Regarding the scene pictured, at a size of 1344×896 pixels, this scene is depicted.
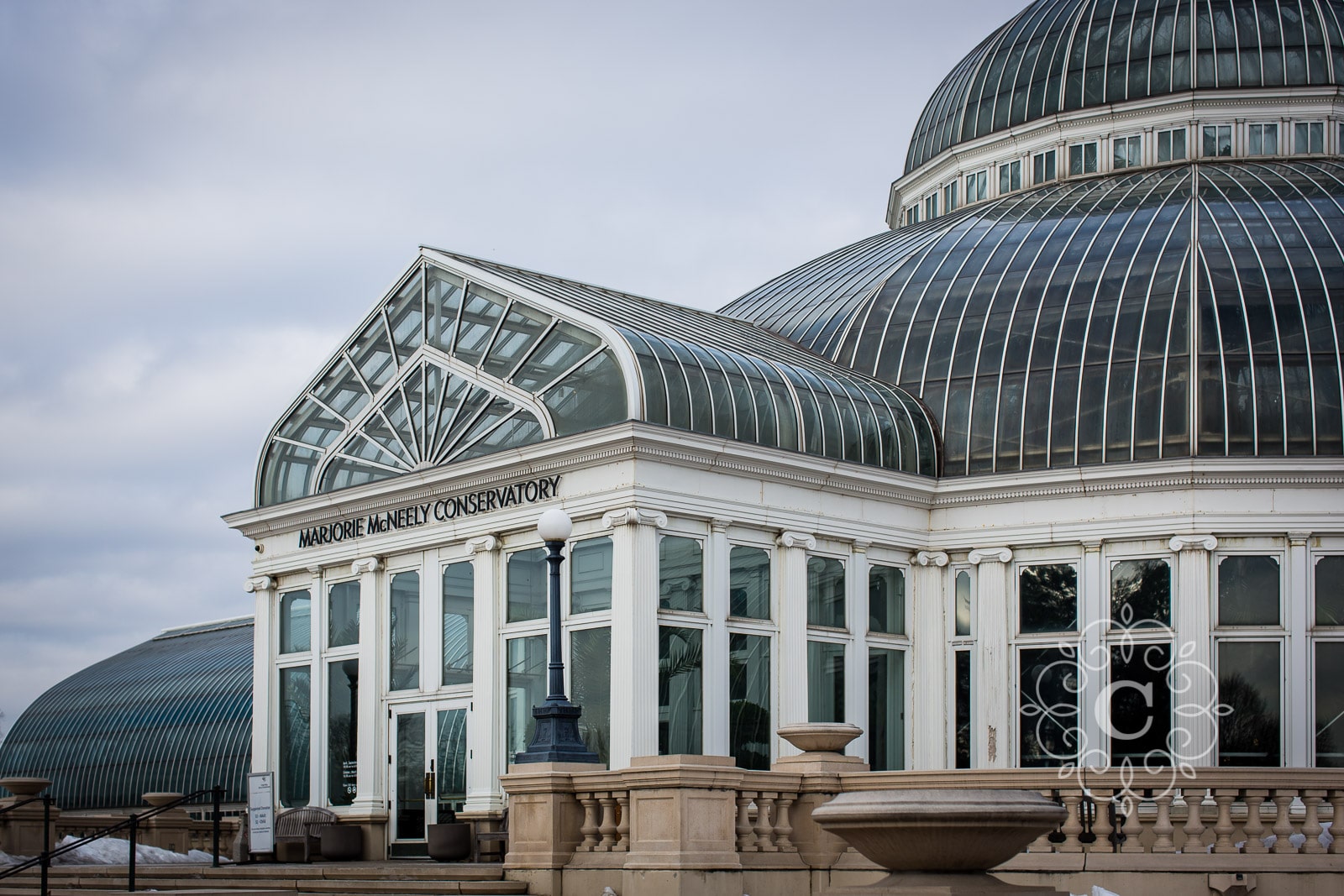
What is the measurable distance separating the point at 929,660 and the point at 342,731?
11.0m

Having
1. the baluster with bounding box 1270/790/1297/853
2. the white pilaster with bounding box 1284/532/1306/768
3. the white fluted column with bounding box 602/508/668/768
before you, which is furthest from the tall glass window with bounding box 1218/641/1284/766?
the baluster with bounding box 1270/790/1297/853

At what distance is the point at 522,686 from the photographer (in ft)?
101

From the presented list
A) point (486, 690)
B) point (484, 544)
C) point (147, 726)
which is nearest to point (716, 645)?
point (486, 690)

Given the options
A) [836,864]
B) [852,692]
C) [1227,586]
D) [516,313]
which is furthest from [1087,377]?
[836,864]

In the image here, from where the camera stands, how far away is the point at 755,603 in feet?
101

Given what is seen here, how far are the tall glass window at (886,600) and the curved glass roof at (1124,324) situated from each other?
2383mm

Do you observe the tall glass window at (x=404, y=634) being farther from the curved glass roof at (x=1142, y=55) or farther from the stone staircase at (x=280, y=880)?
the curved glass roof at (x=1142, y=55)

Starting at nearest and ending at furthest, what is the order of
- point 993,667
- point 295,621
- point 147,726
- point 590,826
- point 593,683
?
point 590,826 < point 593,683 < point 993,667 < point 295,621 < point 147,726

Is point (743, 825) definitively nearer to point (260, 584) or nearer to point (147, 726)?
point (260, 584)

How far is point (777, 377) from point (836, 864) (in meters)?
12.2

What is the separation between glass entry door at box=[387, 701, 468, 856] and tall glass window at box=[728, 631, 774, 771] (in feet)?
15.6

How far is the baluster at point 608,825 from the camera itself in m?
21.5

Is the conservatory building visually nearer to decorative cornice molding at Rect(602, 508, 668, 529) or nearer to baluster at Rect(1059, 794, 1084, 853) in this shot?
decorative cornice molding at Rect(602, 508, 668, 529)

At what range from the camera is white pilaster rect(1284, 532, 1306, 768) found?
101 ft
